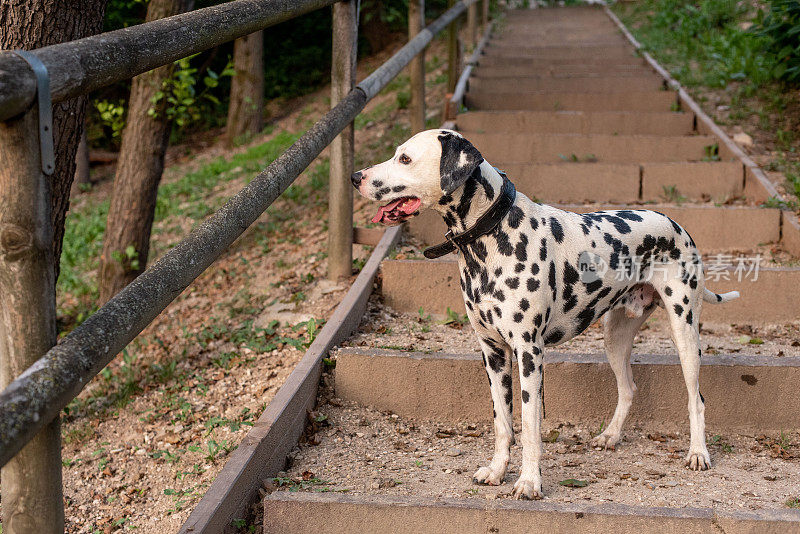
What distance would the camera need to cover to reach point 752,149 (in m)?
6.97

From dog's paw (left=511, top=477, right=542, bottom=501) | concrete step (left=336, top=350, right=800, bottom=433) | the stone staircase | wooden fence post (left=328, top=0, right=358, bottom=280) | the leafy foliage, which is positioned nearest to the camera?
the stone staircase

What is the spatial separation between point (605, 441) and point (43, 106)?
2.77m

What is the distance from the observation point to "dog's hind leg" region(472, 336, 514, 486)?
324 cm

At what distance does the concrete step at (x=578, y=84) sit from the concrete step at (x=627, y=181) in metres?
2.95

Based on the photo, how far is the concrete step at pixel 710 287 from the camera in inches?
187

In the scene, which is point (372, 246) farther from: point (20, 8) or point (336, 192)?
point (20, 8)

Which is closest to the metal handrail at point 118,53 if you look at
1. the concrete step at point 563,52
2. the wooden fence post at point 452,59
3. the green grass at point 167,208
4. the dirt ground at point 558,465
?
the dirt ground at point 558,465

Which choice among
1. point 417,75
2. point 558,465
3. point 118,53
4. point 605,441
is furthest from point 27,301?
point 417,75

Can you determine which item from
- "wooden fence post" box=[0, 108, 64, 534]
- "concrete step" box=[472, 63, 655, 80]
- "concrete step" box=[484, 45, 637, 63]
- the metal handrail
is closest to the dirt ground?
"wooden fence post" box=[0, 108, 64, 534]

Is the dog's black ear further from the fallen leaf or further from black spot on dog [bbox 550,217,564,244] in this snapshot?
the fallen leaf

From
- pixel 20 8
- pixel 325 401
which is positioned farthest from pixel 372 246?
pixel 20 8

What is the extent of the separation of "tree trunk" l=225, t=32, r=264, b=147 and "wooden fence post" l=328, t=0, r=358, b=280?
25.0ft

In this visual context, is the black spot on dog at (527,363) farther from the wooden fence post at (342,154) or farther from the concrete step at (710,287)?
the wooden fence post at (342,154)

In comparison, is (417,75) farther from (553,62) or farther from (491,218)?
(491,218)
